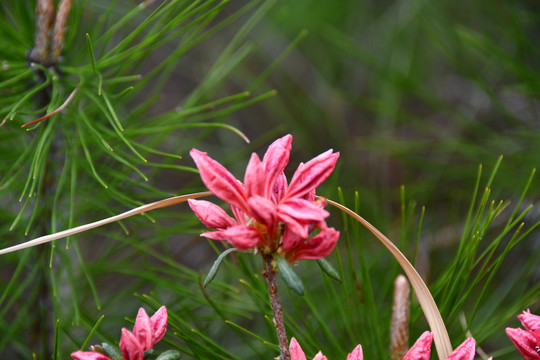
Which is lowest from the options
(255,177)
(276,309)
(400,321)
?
(400,321)

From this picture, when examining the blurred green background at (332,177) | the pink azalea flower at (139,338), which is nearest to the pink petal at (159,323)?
the pink azalea flower at (139,338)

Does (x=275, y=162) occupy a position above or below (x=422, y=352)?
above

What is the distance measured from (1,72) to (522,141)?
96cm

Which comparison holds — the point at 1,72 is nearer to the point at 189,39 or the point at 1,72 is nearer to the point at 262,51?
the point at 189,39

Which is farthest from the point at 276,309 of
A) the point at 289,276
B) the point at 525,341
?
the point at 525,341

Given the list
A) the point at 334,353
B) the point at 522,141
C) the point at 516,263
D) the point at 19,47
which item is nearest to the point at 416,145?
the point at 522,141

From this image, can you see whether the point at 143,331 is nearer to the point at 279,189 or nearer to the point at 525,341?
the point at 279,189

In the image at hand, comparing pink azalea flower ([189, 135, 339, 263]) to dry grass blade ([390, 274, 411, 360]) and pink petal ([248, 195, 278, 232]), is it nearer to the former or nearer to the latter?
pink petal ([248, 195, 278, 232])

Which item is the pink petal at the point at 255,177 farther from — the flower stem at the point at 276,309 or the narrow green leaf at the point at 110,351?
the narrow green leaf at the point at 110,351

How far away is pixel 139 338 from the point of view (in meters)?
0.42

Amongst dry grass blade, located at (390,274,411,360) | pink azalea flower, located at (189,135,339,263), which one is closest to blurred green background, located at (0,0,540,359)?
dry grass blade, located at (390,274,411,360)

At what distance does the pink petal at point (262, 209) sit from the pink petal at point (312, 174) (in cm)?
2

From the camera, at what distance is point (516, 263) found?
115cm

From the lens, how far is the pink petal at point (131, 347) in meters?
0.40
